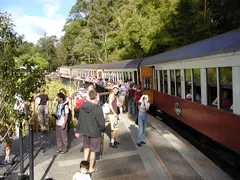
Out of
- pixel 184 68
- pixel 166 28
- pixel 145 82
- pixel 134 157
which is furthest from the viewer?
pixel 166 28

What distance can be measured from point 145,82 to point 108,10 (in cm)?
4659

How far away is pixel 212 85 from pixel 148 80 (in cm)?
788

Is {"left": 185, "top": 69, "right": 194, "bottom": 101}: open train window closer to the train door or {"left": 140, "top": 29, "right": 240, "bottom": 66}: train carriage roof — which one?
{"left": 140, "top": 29, "right": 240, "bottom": 66}: train carriage roof

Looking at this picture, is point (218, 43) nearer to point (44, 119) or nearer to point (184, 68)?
point (184, 68)

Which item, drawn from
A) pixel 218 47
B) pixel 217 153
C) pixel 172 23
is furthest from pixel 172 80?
pixel 172 23

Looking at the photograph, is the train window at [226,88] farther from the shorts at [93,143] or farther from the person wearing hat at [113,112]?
the shorts at [93,143]

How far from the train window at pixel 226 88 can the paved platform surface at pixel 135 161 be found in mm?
1372

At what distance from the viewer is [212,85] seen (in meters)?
7.46

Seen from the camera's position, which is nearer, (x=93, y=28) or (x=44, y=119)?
(x=44, y=119)

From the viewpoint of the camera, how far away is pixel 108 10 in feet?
194

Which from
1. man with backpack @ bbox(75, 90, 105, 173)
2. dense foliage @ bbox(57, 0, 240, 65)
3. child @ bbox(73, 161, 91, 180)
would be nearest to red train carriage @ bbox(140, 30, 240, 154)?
man with backpack @ bbox(75, 90, 105, 173)

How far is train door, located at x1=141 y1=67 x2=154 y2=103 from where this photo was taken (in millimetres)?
14875

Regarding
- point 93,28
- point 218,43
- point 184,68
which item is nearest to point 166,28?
point 184,68

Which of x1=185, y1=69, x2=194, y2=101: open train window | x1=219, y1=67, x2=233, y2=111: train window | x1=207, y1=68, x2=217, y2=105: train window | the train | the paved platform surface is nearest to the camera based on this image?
the paved platform surface
